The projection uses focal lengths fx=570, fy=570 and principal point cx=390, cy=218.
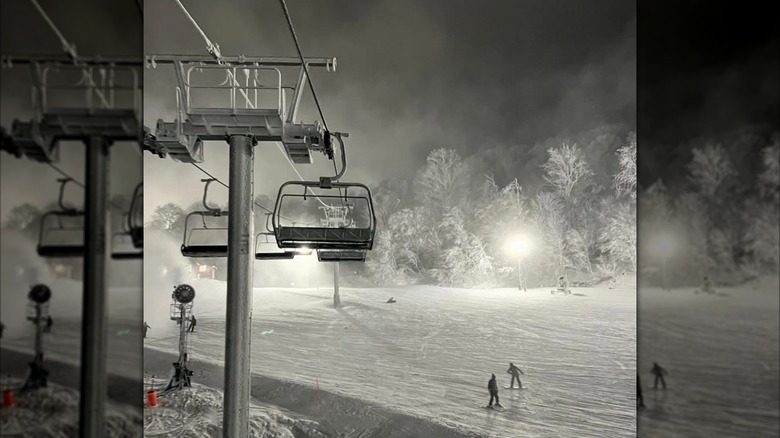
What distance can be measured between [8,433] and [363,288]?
1020 centimetres

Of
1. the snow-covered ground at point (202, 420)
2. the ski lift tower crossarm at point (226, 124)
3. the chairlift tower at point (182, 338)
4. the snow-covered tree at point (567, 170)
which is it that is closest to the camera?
the ski lift tower crossarm at point (226, 124)

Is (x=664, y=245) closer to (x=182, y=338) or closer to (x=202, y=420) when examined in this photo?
(x=182, y=338)

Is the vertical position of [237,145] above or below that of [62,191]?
above

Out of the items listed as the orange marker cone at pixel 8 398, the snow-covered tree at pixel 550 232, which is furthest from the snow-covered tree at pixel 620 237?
the orange marker cone at pixel 8 398

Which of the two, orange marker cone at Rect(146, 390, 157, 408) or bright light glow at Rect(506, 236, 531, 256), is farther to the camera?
bright light glow at Rect(506, 236, 531, 256)

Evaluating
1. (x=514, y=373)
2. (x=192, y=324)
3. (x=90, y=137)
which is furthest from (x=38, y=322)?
(x=192, y=324)

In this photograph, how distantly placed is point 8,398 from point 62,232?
118 millimetres

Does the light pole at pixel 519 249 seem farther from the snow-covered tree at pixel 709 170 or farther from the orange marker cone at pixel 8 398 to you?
the orange marker cone at pixel 8 398

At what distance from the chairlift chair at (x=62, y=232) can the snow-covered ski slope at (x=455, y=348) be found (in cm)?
913

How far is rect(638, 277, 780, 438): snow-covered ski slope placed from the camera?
464 millimetres

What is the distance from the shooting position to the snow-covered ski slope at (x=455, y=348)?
29.0 feet

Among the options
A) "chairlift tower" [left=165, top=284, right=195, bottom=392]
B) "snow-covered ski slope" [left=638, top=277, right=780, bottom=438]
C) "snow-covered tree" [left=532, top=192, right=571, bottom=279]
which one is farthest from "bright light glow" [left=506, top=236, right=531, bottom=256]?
"snow-covered ski slope" [left=638, top=277, right=780, bottom=438]

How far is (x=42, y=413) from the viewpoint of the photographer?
0.39m

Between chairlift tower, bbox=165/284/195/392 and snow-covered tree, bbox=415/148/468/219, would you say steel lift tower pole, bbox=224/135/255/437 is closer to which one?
chairlift tower, bbox=165/284/195/392
